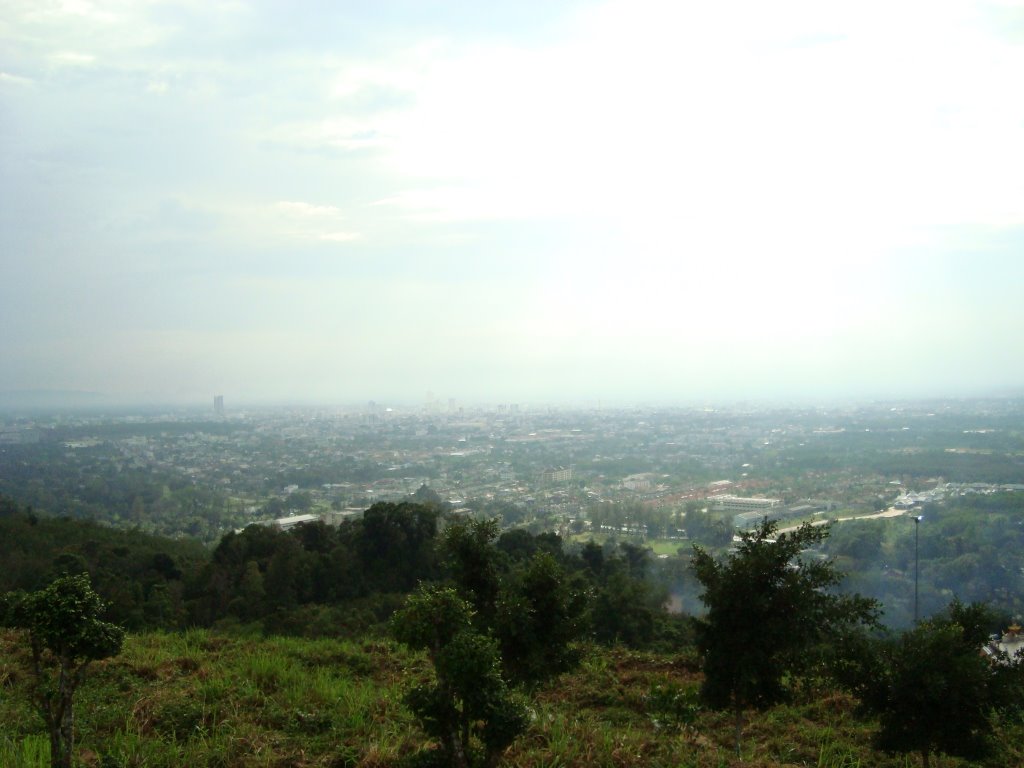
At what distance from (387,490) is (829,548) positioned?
26.6 meters

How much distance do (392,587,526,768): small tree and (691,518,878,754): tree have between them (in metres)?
2.64

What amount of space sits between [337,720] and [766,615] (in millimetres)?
3744

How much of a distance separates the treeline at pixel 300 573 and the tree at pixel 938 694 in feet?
30.6

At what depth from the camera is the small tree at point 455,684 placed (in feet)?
12.6

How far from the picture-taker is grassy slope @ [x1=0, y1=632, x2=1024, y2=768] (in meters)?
5.21

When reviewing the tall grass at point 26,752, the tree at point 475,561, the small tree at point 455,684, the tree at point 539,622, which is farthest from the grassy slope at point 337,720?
the tree at point 475,561

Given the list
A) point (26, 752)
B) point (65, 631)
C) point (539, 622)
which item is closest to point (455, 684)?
point (65, 631)

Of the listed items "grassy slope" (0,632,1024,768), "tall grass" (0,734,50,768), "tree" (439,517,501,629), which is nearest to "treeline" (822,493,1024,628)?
"grassy slope" (0,632,1024,768)

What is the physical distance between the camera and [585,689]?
8.40 meters

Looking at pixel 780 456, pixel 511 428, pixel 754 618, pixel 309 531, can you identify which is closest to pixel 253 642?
pixel 754 618

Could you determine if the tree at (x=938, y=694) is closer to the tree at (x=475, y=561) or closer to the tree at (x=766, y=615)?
the tree at (x=766, y=615)

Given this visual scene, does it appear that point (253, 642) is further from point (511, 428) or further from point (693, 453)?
point (511, 428)

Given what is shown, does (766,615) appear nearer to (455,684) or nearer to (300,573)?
(455,684)

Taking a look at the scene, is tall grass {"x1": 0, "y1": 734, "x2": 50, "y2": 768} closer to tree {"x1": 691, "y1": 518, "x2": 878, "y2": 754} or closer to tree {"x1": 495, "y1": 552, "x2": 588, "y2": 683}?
tree {"x1": 495, "y1": 552, "x2": 588, "y2": 683}
